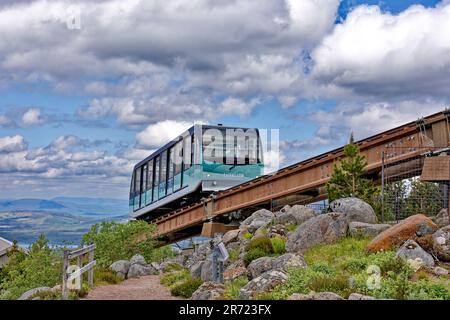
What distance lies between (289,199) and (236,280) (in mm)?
11166

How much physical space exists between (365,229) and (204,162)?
11.9 m

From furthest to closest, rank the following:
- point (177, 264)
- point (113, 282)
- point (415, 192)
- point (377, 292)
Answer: point (177, 264) → point (415, 192) → point (113, 282) → point (377, 292)

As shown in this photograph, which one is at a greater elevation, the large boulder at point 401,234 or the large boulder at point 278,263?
the large boulder at point 401,234

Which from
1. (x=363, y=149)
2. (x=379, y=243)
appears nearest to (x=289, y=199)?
(x=363, y=149)

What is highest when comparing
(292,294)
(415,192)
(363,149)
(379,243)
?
(363,149)

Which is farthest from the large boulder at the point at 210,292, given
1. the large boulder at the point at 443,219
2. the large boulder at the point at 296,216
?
the large boulder at the point at 296,216

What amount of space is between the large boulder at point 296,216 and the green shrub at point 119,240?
5742 mm

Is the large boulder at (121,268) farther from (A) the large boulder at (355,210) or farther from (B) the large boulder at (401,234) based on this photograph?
(B) the large boulder at (401,234)

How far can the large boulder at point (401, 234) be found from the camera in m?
11.9

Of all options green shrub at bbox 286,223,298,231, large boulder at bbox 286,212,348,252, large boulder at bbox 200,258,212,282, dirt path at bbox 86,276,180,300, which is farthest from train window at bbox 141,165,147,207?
large boulder at bbox 286,212,348,252

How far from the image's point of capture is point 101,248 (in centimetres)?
1989

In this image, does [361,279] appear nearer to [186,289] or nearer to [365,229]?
[186,289]

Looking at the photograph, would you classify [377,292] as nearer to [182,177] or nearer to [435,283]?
[435,283]

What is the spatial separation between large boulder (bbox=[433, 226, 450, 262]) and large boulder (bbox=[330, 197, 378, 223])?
114 inches
